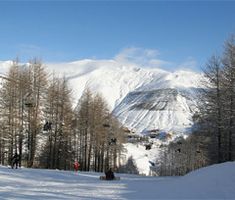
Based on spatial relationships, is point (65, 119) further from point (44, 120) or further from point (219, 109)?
point (219, 109)

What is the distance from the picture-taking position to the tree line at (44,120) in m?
51.2

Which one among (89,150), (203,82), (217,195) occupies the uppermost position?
(203,82)

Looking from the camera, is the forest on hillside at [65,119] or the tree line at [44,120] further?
the tree line at [44,120]

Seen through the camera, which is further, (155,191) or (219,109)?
(219,109)

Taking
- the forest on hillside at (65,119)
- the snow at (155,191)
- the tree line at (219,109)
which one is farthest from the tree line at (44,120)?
the snow at (155,191)

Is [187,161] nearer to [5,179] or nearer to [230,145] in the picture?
[230,145]

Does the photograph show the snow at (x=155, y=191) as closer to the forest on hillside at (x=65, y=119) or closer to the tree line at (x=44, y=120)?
the forest on hillside at (x=65, y=119)

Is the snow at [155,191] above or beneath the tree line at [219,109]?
beneath

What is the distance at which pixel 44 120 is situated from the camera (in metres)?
53.4

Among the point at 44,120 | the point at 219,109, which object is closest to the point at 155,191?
the point at 219,109

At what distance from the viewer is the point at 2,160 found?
5441 centimetres

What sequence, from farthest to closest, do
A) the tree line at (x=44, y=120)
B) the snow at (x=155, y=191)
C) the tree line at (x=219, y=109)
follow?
1. the tree line at (x=44, y=120)
2. the tree line at (x=219, y=109)
3. the snow at (x=155, y=191)

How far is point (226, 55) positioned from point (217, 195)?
2697cm

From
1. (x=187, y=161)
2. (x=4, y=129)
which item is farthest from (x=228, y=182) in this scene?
(x=187, y=161)
